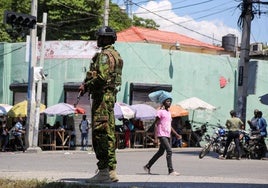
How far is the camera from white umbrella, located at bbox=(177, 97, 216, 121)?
98.1 feet

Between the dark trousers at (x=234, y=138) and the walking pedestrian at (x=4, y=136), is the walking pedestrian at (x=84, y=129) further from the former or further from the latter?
the dark trousers at (x=234, y=138)

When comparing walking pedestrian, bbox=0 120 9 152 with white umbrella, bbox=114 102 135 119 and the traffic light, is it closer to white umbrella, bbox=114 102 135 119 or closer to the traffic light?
white umbrella, bbox=114 102 135 119

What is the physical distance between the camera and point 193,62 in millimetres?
31766

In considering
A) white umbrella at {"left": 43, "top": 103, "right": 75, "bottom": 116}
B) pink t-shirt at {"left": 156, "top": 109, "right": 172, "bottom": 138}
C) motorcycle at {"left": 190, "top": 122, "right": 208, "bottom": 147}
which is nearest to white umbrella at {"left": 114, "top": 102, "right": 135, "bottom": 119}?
white umbrella at {"left": 43, "top": 103, "right": 75, "bottom": 116}

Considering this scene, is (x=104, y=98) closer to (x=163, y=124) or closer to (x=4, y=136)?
(x=163, y=124)

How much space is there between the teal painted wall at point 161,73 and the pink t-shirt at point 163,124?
Result: 18042 millimetres

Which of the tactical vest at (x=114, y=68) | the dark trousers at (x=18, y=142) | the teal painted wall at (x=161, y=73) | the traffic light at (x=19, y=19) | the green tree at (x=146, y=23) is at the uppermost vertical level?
the green tree at (x=146, y=23)

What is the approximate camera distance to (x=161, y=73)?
102ft

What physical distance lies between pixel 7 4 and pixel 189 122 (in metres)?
20.8

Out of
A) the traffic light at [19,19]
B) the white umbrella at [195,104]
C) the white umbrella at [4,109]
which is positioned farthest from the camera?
the white umbrella at [195,104]

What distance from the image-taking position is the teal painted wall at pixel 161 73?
2980 cm

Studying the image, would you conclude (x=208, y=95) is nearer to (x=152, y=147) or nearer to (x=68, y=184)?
(x=152, y=147)

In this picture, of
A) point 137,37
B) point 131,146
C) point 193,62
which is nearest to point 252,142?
point 131,146

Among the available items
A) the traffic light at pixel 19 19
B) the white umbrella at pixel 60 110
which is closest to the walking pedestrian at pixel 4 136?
the white umbrella at pixel 60 110
